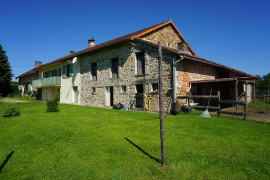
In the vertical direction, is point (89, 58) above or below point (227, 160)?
above

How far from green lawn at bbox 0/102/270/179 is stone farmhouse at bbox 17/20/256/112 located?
17.8 feet

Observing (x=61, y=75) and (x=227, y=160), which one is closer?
(x=227, y=160)

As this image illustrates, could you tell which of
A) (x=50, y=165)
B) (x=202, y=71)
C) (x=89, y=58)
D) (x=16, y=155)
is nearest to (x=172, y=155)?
(x=50, y=165)

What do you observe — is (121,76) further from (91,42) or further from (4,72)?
(4,72)

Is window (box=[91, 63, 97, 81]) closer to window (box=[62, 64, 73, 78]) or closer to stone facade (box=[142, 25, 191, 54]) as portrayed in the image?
window (box=[62, 64, 73, 78])

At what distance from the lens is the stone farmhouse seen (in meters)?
11.8

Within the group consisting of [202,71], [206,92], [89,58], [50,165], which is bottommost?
[50,165]

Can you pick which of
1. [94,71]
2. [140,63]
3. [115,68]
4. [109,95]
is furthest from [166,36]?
[94,71]

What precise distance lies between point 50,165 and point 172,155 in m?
2.75

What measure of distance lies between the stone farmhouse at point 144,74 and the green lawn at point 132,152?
5429 millimetres

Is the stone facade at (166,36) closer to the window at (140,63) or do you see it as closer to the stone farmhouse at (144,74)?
the stone farmhouse at (144,74)

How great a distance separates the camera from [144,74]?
1284cm

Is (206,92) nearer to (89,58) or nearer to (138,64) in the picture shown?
(138,64)

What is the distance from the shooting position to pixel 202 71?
46.1 feet
